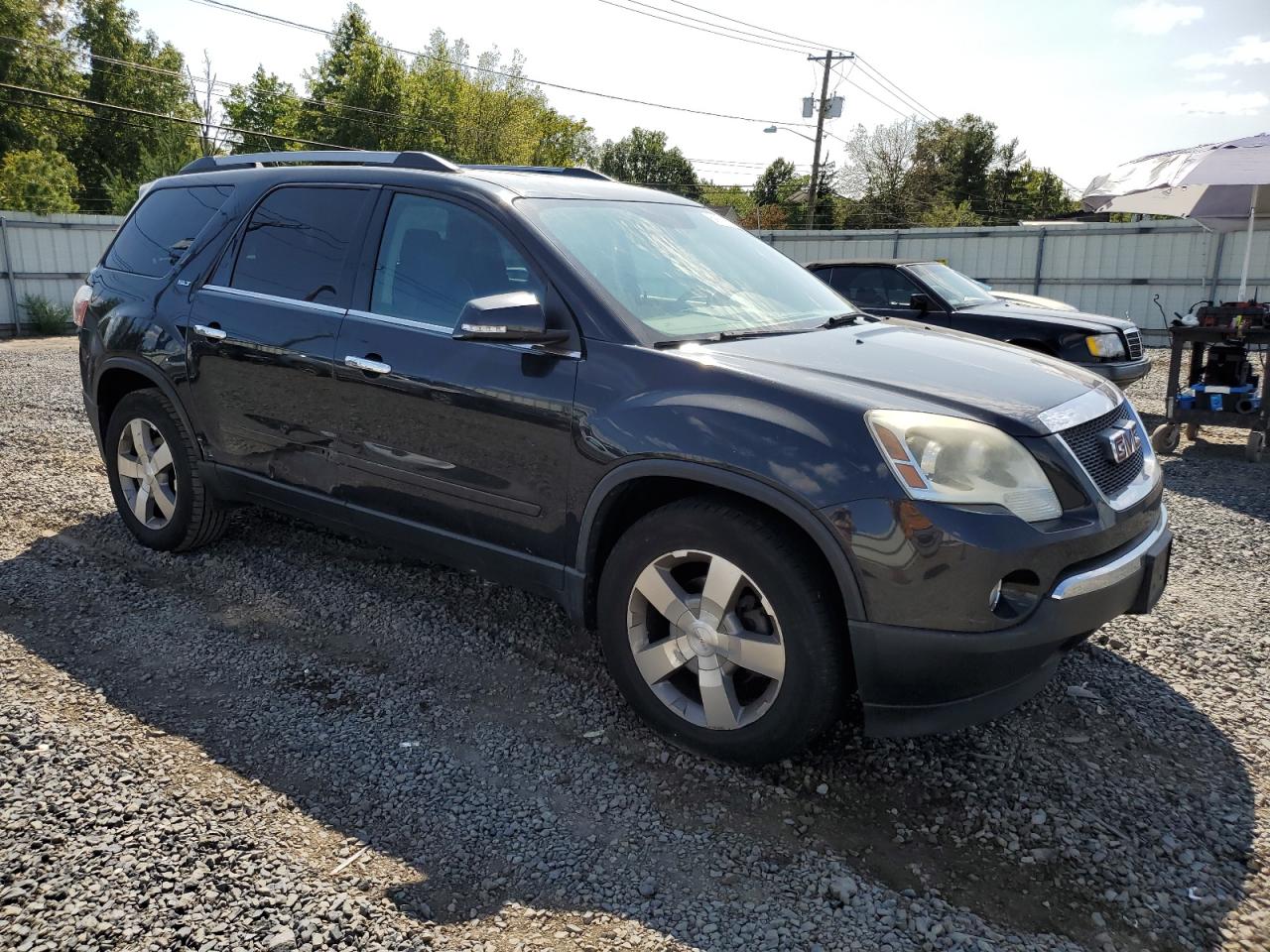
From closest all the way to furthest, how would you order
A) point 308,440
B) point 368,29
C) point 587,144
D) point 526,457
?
point 526,457
point 308,440
point 368,29
point 587,144

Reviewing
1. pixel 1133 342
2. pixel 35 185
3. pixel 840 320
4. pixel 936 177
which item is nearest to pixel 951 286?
pixel 1133 342

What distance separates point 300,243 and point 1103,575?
339 centimetres

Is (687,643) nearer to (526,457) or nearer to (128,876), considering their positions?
(526,457)

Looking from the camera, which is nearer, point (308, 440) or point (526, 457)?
point (526, 457)

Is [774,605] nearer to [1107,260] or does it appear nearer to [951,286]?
[951,286]

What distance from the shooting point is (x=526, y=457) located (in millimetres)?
3277

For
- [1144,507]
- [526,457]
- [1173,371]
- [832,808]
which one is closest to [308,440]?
[526,457]

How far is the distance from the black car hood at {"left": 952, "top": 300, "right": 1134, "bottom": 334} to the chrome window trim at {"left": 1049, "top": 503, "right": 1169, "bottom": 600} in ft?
21.4

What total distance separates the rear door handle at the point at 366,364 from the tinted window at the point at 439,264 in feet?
0.67

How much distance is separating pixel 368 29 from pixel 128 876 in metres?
43.5

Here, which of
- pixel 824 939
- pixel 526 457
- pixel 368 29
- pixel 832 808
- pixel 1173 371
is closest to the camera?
pixel 824 939

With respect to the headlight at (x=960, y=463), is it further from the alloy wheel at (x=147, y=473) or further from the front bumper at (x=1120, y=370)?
the front bumper at (x=1120, y=370)

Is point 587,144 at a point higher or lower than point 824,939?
higher

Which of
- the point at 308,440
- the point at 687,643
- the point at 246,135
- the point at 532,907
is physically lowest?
the point at 532,907
